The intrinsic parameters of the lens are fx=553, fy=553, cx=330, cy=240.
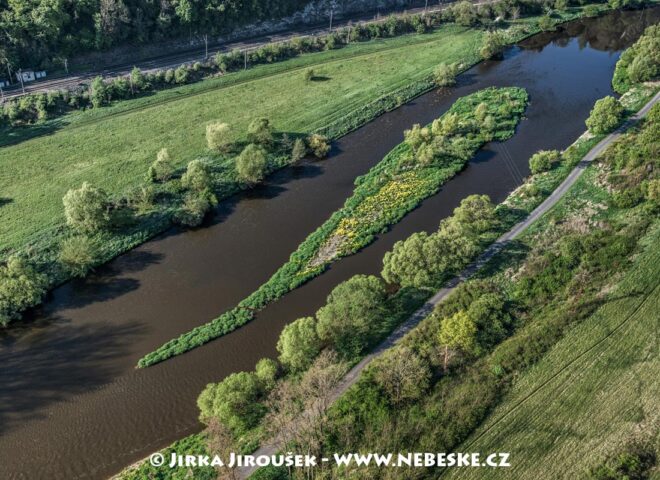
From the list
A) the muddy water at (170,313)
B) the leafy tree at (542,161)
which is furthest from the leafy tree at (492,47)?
the leafy tree at (542,161)

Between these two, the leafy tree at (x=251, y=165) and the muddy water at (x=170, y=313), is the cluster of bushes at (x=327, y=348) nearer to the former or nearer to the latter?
the muddy water at (x=170, y=313)

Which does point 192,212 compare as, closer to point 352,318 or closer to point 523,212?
point 352,318

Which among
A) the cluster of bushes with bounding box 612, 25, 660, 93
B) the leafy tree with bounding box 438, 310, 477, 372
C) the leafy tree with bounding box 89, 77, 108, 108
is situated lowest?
the leafy tree with bounding box 438, 310, 477, 372

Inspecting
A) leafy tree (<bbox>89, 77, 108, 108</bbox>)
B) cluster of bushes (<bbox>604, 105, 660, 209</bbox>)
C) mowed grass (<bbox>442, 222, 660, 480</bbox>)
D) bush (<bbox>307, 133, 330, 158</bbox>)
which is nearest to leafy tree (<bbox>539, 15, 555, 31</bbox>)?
cluster of bushes (<bbox>604, 105, 660, 209</bbox>)

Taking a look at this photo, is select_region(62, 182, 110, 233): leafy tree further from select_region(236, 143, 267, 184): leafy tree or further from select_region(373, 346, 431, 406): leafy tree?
select_region(373, 346, 431, 406): leafy tree

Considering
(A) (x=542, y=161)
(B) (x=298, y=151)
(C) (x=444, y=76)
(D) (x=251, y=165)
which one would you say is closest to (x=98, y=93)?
Answer: (D) (x=251, y=165)

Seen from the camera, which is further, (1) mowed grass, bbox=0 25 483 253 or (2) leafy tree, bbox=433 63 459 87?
(2) leafy tree, bbox=433 63 459 87
